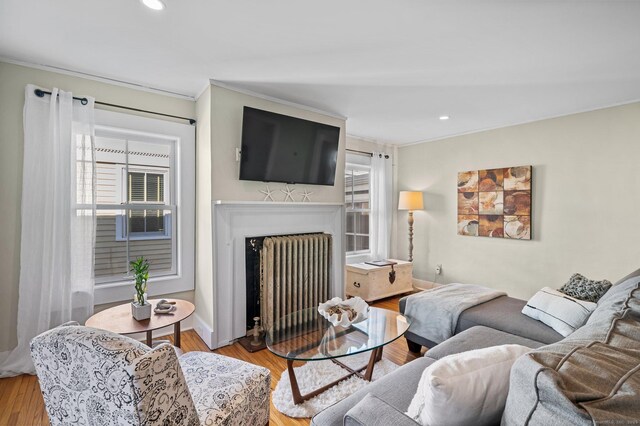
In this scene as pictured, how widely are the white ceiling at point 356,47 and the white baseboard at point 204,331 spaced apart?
2.18 m

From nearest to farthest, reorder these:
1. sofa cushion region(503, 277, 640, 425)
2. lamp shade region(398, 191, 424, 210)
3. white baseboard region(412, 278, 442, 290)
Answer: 1. sofa cushion region(503, 277, 640, 425)
2. lamp shade region(398, 191, 424, 210)
3. white baseboard region(412, 278, 442, 290)

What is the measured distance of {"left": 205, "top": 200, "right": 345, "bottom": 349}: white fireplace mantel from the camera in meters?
2.70

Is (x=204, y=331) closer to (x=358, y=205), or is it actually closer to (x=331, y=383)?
(x=331, y=383)

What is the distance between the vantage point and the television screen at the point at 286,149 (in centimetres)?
276

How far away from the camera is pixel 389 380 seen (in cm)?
141

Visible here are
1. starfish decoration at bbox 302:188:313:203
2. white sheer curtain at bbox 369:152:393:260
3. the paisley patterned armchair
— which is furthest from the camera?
white sheer curtain at bbox 369:152:393:260

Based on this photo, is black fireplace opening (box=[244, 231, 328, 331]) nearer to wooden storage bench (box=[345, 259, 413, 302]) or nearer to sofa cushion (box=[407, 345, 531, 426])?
wooden storage bench (box=[345, 259, 413, 302])

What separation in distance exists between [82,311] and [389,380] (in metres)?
2.46

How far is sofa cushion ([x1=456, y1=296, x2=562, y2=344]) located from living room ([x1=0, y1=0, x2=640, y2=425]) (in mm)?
15

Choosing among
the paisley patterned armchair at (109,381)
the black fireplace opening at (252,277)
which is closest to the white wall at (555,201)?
the black fireplace opening at (252,277)

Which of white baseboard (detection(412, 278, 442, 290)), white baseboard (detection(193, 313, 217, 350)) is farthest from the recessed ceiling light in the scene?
white baseboard (detection(412, 278, 442, 290))

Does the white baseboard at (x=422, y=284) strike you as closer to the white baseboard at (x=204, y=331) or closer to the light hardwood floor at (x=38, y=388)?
the light hardwood floor at (x=38, y=388)

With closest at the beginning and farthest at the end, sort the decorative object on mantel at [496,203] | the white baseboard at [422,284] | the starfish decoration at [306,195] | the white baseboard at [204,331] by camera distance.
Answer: the white baseboard at [204,331] < the starfish decoration at [306,195] < the decorative object on mantel at [496,203] < the white baseboard at [422,284]

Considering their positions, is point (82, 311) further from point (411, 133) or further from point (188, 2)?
point (411, 133)
